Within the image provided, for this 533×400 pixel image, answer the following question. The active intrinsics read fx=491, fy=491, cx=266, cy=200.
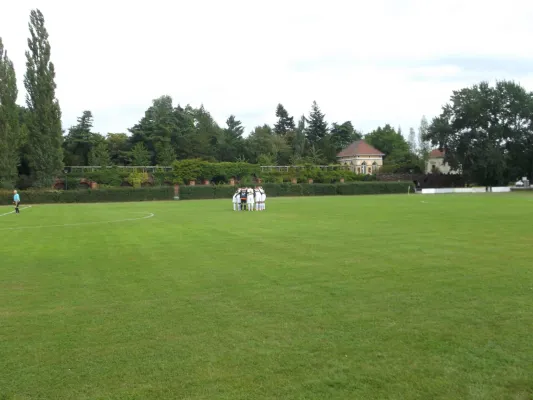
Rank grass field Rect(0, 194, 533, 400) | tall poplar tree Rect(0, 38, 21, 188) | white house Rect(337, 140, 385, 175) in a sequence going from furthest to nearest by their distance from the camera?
white house Rect(337, 140, 385, 175) < tall poplar tree Rect(0, 38, 21, 188) < grass field Rect(0, 194, 533, 400)

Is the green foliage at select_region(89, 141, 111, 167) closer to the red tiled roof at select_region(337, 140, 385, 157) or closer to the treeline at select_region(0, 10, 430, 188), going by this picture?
the treeline at select_region(0, 10, 430, 188)

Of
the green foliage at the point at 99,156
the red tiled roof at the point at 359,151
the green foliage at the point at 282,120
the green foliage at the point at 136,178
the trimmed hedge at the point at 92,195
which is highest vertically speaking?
the green foliage at the point at 282,120

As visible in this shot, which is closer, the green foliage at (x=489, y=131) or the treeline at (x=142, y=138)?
the treeline at (x=142, y=138)

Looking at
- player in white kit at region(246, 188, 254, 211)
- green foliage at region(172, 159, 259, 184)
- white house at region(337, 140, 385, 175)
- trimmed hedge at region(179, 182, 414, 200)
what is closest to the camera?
player in white kit at region(246, 188, 254, 211)

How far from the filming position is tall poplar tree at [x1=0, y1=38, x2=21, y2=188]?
55.0m

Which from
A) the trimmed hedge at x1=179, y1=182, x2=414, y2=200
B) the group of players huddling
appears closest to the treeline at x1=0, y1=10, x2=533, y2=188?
the trimmed hedge at x1=179, y1=182, x2=414, y2=200

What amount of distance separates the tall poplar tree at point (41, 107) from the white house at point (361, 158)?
56320 millimetres

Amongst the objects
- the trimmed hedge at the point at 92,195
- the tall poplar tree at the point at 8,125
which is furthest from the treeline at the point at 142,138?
the trimmed hedge at the point at 92,195

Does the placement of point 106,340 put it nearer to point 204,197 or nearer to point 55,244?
point 55,244

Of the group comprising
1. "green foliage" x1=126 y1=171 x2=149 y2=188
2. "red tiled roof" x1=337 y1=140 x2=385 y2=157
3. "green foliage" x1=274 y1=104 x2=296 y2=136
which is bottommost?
"green foliage" x1=126 y1=171 x2=149 y2=188

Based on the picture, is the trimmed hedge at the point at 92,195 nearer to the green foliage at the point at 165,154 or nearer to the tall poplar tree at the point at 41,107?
the tall poplar tree at the point at 41,107

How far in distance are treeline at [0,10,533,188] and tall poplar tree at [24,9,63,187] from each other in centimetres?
11

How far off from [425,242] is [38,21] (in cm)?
Result: 5865

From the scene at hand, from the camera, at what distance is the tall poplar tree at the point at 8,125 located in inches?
2164
